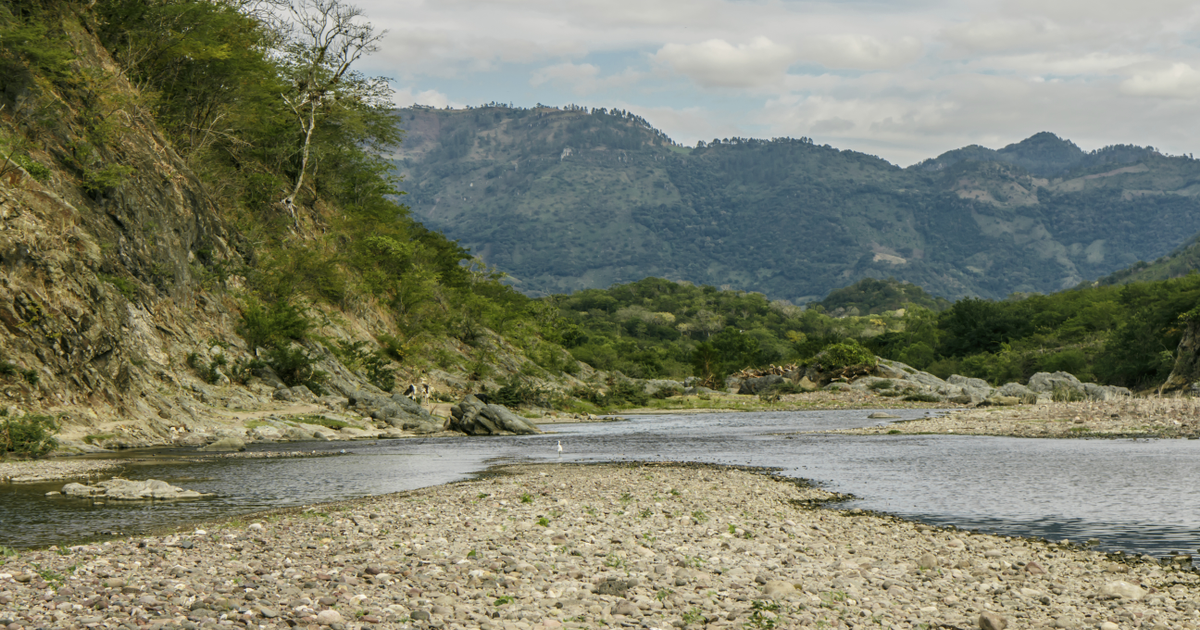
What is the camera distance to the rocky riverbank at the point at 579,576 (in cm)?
891

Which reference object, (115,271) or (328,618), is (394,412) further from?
(328,618)

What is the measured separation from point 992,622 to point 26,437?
89.5ft

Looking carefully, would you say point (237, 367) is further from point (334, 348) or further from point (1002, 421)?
point (1002, 421)

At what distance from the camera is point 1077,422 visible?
4272cm

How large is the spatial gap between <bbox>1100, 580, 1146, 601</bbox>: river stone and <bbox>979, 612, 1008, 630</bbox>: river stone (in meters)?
2.09

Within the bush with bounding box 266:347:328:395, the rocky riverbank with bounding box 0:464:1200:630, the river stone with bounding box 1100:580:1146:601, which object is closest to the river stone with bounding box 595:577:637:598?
the rocky riverbank with bounding box 0:464:1200:630

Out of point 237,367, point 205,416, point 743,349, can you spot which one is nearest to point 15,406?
point 205,416

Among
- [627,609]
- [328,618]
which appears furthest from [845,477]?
[328,618]

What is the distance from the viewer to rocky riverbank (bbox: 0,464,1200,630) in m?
8.91

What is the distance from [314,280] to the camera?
5466cm

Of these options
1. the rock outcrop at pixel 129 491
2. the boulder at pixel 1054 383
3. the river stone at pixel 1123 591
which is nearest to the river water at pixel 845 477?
the rock outcrop at pixel 129 491

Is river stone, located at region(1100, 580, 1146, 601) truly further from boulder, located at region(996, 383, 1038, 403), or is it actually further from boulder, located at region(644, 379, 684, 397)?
boulder, located at region(644, 379, 684, 397)

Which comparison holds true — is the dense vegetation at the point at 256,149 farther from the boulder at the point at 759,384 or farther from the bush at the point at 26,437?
the boulder at the point at 759,384

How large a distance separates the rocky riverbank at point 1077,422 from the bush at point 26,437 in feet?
121
